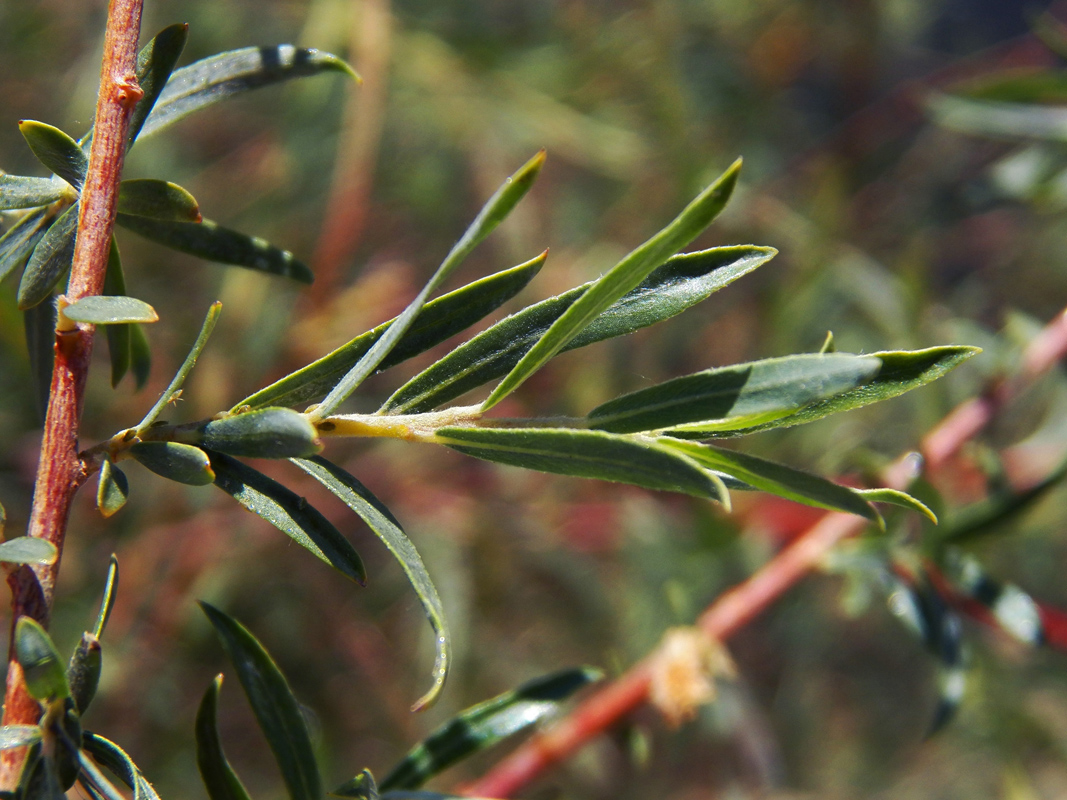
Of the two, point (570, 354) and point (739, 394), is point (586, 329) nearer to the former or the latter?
point (739, 394)

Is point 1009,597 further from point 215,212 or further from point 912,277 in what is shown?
Answer: point 215,212

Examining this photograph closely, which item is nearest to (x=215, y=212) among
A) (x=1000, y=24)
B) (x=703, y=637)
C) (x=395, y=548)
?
(x=703, y=637)

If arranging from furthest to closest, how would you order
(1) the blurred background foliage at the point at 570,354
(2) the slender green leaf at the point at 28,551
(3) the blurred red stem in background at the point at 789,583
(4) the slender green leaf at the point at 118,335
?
(1) the blurred background foliage at the point at 570,354 → (3) the blurred red stem in background at the point at 789,583 → (4) the slender green leaf at the point at 118,335 → (2) the slender green leaf at the point at 28,551

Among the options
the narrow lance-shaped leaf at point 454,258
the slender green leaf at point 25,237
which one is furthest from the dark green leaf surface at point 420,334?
the slender green leaf at point 25,237

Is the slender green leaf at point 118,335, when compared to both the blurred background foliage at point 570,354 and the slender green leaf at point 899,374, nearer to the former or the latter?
the slender green leaf at point 899,374

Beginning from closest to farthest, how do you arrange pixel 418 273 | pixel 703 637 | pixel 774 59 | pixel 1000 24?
pixel 703 637 < pixel 418 273 < pixel 774 59 < pixel 1000 24

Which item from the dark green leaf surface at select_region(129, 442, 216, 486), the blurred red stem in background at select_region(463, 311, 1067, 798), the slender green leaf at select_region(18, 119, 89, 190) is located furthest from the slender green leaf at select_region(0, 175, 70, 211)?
the blurred red stem in background at select_region(463, 311, 1067, 798)
